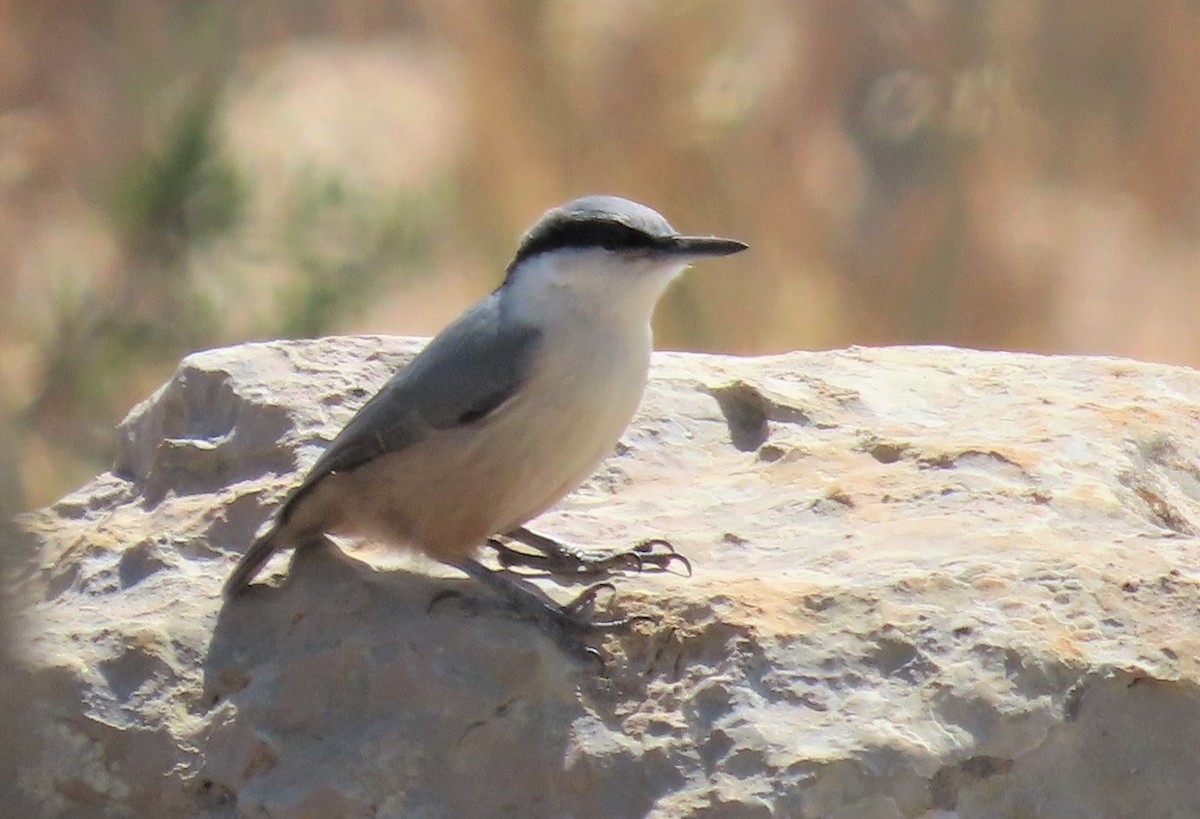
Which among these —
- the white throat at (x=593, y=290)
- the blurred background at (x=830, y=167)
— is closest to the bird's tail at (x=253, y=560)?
the white throat at (x=593, y=290)

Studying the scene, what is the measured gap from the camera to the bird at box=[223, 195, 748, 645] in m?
3.45

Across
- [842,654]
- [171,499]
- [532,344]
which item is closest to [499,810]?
[842,654]

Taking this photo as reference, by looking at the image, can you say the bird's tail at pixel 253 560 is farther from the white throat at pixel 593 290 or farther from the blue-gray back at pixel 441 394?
the white throat at pixel 593 290

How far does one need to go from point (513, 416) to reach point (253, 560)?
0.62 meters

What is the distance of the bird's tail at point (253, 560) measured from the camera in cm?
355

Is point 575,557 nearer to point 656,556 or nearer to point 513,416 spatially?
point 656,556

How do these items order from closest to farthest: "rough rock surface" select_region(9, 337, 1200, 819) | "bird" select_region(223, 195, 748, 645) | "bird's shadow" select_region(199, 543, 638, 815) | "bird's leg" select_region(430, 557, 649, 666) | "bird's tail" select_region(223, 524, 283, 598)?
"rough rock surface" select_region(9, 337, 1200, 819), "bird's shadow" select_region(199, 543, 638, 815), "bird's leg" select_region(430, 557, 649, 666), "bird" select_region(223, 195, 748, 645), "bird's tail" select_region(223, 524, 283, 598)

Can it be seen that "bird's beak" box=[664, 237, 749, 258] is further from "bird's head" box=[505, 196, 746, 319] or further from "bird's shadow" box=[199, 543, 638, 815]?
"bird's shadow" box=[199, 543, 638, 815]

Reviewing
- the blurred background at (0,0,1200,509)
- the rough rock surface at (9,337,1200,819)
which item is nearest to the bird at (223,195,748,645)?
the rough rock surface at (9,337,1200,819)

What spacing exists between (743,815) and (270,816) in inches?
33.8

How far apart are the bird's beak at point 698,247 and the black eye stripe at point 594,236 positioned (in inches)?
1.2

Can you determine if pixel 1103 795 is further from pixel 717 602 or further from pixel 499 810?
pixel 499 810

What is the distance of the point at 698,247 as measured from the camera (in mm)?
3605

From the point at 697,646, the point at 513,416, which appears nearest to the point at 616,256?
the point at 513,416
